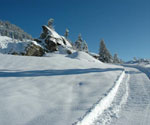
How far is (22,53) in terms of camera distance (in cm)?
2850

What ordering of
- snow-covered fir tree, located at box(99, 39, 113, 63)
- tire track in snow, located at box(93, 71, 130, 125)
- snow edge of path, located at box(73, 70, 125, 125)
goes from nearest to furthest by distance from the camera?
snow edge of path, located at box(73, 70, 125, 125) → tire track in snow, located at box(93, 71, 130, 125) → snow-covered fir tree, located at box(99, 39, 113, 63)

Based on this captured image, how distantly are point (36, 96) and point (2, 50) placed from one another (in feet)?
103

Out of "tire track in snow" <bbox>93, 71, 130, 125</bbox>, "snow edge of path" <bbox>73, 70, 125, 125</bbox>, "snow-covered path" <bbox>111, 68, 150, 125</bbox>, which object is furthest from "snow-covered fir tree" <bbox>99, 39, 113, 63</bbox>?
"snow edge of path" <bbox>73, 70, 125, 125</bbox>

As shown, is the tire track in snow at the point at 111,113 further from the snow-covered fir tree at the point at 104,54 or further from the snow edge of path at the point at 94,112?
the snow-covered fir tree at the point at 104,54

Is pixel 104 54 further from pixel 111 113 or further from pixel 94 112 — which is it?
pixel 94 112

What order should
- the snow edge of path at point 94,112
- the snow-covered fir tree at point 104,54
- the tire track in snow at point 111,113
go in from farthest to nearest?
the snow-covered fir tree at point 104,54
the tire track in snow at point 111,113
the snow edge of path at point 94,112

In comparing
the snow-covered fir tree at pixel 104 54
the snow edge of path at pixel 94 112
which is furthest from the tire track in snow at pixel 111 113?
the snow-covered fir tree at pixel 104 54

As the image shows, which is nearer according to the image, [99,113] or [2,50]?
[99,113]

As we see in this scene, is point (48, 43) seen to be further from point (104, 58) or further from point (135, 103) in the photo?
point (135, 103)

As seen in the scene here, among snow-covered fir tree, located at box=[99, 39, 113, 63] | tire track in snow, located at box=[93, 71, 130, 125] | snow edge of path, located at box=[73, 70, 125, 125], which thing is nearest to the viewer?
snow edge of path, located at box=[73, 70, 125, 125]

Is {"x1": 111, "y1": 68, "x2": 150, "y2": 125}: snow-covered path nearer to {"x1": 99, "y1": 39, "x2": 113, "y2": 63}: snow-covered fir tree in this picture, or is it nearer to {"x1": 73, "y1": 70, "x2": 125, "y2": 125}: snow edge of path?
{"x1": 73, "y1": 70, "x2": 125, "y2": 125}: snow edge of path

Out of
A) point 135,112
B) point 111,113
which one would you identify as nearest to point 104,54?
point 135,112

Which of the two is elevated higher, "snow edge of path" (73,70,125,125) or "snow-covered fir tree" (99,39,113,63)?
"snow-covered fir tree" (99,39,113,63)

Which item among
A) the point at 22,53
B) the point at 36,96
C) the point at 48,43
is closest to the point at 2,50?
the point at 22,53
